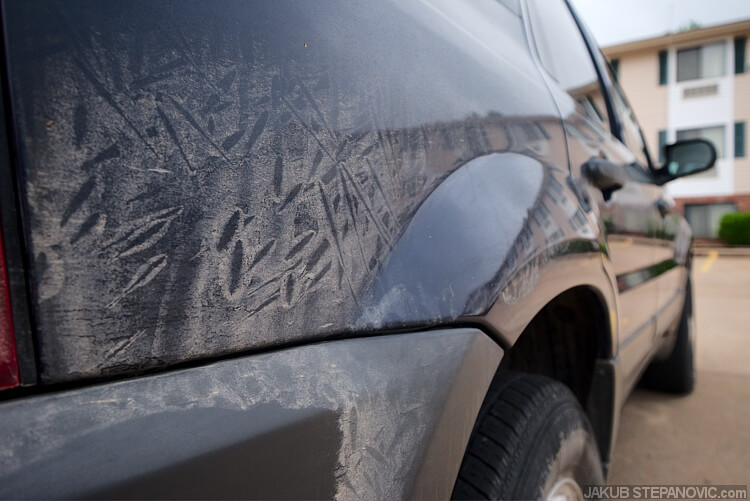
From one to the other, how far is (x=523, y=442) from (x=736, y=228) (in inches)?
747

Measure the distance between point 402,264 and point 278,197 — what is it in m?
0.21

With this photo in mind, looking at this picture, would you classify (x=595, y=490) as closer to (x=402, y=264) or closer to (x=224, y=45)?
(x=402, y=264)

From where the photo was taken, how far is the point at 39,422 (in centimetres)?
42

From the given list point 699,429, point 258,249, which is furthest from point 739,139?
point 258,249

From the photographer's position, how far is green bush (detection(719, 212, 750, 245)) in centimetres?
1591

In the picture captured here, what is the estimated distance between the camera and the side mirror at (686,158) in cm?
262

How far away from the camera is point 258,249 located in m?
0.56

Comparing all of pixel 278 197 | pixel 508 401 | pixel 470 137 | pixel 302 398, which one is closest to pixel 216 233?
pixel 278 197

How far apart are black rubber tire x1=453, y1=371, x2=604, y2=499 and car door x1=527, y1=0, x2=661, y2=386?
0.43m

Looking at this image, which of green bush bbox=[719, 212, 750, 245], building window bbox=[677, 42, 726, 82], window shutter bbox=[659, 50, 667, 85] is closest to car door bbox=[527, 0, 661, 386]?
green bush bbox=[719, 212, 750, 245]

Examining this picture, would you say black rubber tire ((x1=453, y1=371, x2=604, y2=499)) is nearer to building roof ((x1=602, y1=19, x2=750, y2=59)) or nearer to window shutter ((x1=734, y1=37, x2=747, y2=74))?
building roof ((x1=602, y1=19, x2=750, y2=59))

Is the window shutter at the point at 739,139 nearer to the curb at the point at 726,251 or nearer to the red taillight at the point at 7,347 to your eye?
the curb at the point at 726,251

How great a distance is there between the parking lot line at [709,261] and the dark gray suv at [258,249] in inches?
500

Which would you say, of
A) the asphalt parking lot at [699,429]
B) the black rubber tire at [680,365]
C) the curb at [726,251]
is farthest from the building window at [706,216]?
the black rubber tire at [680,365]
